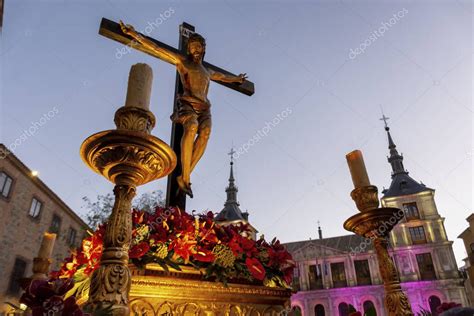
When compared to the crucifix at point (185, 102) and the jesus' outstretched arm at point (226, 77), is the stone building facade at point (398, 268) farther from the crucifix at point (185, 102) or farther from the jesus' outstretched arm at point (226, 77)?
the crucifix at point (185, 102)

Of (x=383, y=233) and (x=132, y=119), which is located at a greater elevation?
(x=132, y=119)

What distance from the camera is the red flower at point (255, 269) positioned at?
239 cm

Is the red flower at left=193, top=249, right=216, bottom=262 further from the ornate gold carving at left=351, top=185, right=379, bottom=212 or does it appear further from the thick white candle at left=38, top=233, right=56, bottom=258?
the thick white candle at left=38, top=233, right=56, bottom=258

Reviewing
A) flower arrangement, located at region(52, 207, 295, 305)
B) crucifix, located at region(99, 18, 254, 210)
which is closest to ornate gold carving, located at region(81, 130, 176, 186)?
flower arrangement, located at region(52, 207, 295, 305)

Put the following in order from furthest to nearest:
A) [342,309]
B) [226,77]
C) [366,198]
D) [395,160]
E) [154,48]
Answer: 1. [395,160]
2. [342,309]
3. [226,77]
4. [154,48]
5. [366,198]

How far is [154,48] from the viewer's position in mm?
4004

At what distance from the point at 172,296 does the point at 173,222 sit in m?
0.59

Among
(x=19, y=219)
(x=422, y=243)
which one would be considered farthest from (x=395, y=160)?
(x=19, y=219)

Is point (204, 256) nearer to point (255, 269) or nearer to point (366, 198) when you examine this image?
point (255, 269)

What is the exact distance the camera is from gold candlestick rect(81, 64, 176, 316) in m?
1.56

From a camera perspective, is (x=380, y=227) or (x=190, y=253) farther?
(x=380, y=227)

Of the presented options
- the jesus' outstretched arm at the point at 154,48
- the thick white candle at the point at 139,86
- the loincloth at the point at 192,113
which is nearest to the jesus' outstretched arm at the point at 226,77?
the jesus' outstretched arm at the point at 154,48

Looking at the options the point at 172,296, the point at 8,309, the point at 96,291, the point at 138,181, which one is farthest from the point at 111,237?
the point at 8,309

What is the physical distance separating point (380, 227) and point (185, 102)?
2.61m
